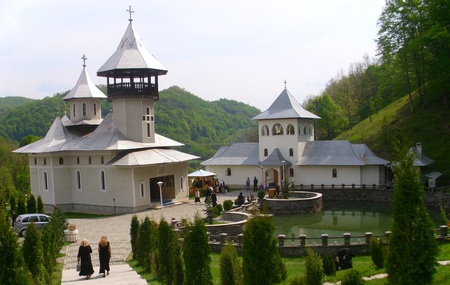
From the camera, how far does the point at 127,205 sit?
112 feet

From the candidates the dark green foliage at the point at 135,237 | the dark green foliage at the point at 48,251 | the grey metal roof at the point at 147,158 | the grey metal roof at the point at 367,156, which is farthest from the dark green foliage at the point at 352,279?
the grey metal roof at the point at 367,156

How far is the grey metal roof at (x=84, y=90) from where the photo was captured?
39625 millimetres

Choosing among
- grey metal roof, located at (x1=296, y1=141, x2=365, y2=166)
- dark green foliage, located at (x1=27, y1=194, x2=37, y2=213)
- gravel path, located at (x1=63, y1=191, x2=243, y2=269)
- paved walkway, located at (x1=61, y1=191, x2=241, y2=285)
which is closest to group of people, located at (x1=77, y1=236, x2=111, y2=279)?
paved walkway, located at (x1=61, y1=191, x2=241, y2=285)

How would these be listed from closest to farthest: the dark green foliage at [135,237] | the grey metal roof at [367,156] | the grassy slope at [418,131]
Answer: the dark green foliage at [135,237] < the grey metal roof at [367,156] < the grassy slope at [418,131]

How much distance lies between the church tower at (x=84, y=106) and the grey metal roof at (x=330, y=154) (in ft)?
56.4

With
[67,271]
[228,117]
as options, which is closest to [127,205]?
[67,271]

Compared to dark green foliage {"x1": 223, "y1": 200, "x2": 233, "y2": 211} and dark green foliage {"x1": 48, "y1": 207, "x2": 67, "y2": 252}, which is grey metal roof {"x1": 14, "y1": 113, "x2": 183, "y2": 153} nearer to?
dark green foliage {"x1": 223, "y1": 200, "x2": 233, "y2": 211}

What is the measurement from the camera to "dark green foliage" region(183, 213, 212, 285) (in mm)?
13609

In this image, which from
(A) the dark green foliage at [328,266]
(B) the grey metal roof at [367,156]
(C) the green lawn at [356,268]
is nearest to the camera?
(C) the green lawn at [356,268]

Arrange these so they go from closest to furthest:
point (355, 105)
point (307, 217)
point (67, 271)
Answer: point (67, 271) → point (307, 217) → point (355, 105)

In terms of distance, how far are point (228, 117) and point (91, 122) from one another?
99.0 meters

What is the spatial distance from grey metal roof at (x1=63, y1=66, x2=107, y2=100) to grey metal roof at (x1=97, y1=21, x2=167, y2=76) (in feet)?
11.9

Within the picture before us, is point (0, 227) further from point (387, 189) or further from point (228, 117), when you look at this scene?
point (228, 117)

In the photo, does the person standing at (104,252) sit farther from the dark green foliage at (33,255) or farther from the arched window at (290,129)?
the arched window at (290,129)
